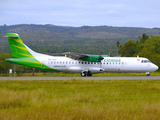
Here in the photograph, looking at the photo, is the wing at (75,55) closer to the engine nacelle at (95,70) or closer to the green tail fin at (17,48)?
the engine nacelle at (95,70)

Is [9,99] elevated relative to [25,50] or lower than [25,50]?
lower

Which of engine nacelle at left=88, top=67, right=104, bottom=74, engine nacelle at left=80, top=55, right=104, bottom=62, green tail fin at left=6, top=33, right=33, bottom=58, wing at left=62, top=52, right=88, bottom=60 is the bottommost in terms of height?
engine nacelle at left=88, top=67, right=104, bottom=74

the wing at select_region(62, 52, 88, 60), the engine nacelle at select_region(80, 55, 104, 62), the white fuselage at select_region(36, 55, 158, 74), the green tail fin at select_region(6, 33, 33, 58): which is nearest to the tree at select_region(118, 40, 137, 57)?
the white fuselage at select_region(36, 55, 158, 74)

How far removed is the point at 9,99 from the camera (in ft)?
38.7

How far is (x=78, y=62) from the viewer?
3481 centimetres

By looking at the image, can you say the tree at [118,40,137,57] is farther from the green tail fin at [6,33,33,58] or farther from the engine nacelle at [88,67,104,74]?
the green tail fin at [6,33,33,58]

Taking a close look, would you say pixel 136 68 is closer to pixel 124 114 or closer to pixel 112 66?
pixel 112 66

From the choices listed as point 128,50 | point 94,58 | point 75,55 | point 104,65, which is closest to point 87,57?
point 94,58

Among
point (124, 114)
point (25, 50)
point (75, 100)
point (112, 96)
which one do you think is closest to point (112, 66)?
point (25, 50)

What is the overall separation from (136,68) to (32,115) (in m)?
26.8

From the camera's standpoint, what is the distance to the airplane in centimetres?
3378

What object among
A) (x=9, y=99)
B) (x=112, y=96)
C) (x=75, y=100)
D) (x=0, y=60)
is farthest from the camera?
(x=0, y=60)

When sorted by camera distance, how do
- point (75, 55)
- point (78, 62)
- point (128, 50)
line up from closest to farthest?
1. point (75, 55)
2. point (78, 62)
3. point (128, 50)

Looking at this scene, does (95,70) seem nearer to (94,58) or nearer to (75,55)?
(94,58)
